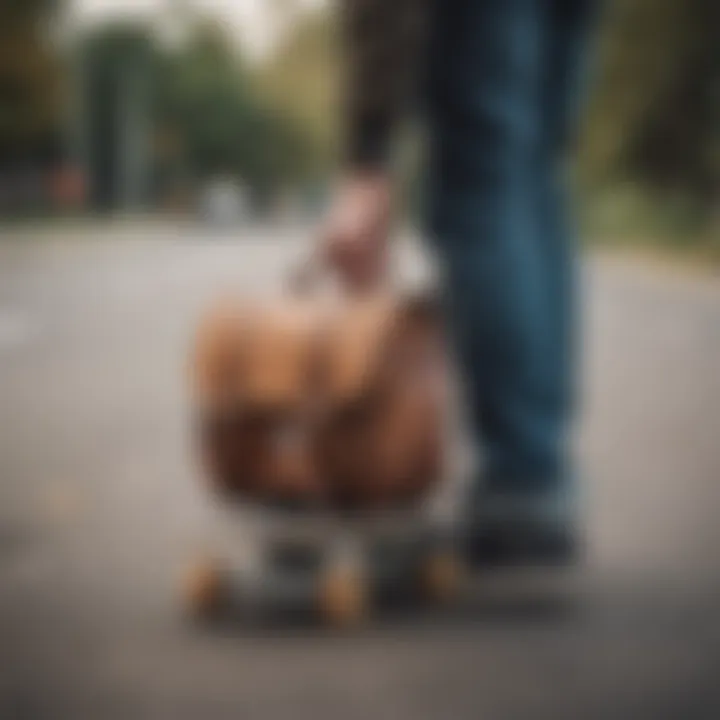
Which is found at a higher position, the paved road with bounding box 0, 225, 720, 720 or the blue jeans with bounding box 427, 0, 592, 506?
the blue jeans with bounding box 427, 0, 592, 506

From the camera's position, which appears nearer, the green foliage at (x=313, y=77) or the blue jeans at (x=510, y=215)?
the green foliage at (x=313, y=77)

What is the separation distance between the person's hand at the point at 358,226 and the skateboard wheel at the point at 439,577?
19cm

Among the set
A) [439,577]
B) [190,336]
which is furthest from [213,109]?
[439,577]

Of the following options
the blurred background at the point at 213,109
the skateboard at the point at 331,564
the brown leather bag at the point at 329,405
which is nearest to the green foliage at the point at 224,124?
the blurred background at the point at 213,109

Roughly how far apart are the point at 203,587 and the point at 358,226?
0.76ft

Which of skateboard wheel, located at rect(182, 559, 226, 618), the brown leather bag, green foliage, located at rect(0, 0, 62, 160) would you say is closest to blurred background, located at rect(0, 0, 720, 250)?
green foliage, located at rect(0, 0, 62, 160)

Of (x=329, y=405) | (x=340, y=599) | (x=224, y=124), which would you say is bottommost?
(x=340, y=599)

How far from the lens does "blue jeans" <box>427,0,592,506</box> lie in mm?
1163

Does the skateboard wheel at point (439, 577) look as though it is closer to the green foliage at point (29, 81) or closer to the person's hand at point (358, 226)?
the person's hand at point (358, 226)

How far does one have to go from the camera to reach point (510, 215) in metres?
1.25

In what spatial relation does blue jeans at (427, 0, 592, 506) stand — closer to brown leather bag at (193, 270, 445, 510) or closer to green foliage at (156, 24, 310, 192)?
brown leather bag at (193, 270, 445, 510)

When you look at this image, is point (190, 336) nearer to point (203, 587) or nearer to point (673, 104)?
point (203, 587)

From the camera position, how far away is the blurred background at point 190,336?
1028 millimetres

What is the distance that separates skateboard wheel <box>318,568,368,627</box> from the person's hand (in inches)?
6.9
